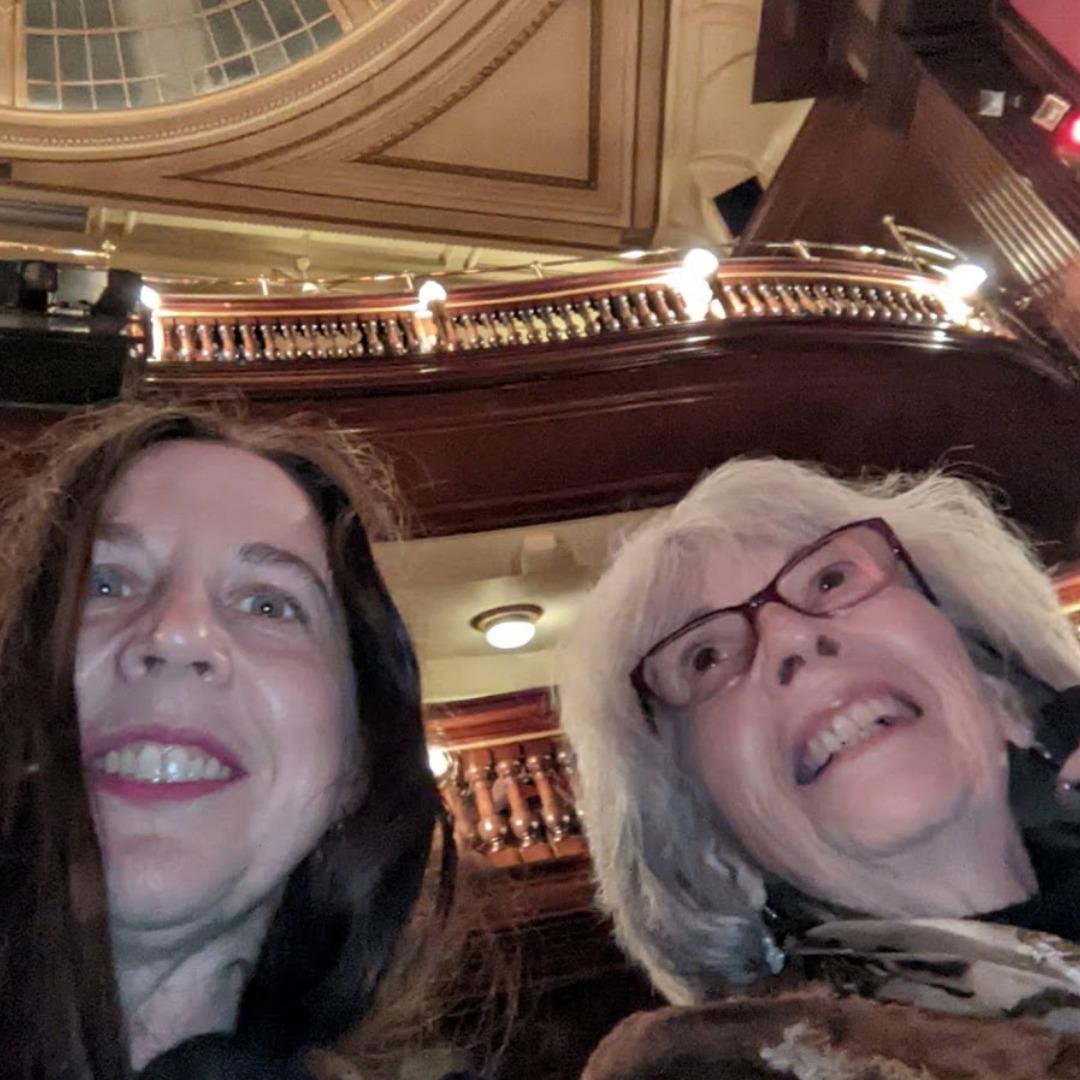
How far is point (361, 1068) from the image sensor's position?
1689 mm

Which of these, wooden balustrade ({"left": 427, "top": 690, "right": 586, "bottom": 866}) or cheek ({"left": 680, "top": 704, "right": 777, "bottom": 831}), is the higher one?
wooden balustrade ({"left": 427, "top": 690, "right": 586, "bottom": 866})

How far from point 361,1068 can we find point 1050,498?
436 centimetres

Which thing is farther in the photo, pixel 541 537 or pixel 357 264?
pixel 357 264

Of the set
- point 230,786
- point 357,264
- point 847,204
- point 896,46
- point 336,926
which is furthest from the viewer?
point 357,264

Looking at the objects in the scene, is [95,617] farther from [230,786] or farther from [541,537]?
[541,537]

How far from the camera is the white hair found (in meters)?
2.00

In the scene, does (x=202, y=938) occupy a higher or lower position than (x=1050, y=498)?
lower

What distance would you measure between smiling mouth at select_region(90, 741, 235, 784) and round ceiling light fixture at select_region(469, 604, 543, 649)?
413cm

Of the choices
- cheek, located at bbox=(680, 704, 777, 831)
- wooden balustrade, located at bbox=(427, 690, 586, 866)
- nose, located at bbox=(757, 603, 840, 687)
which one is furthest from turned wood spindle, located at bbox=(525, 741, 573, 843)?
nose, located at bbox=(757, 603, 840, 687)

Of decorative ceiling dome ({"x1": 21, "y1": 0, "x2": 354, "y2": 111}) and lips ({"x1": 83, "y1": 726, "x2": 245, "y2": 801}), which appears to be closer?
lips ({"x1": 83, "y1": 726, "x2": 245, "y2": 801})

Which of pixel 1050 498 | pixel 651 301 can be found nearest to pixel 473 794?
pixel 651 301

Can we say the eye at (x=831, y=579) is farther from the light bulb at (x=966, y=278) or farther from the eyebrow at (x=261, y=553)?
the light bulb at (x=966, y=278)

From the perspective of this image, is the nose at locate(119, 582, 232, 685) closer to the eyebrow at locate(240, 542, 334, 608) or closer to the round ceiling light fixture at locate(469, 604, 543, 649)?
the eyebrow at locate(240, 542, 334, 608)

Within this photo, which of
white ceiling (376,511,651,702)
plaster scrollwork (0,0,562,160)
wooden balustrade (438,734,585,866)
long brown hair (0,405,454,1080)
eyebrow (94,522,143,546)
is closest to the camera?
long brown hair (0,405,454,1080)
